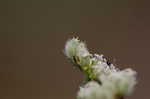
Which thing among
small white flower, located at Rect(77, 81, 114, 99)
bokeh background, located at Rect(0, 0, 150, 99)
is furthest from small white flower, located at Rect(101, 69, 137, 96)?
bokeh background, located at Rect(0, 0, 150, 99)

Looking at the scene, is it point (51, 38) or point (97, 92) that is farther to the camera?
point (51, 38)

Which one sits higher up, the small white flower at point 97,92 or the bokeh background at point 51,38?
the bokeh background at point 51,38

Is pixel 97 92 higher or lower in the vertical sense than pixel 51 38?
lower

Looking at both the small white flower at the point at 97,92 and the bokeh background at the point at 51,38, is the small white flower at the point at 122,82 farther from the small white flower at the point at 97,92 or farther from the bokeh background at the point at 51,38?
the bokeh background at the point at 51,38

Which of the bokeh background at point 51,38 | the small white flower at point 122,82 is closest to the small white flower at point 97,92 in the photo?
the small white flower at point 122,82

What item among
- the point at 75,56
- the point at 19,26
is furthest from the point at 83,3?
the point at 75,56

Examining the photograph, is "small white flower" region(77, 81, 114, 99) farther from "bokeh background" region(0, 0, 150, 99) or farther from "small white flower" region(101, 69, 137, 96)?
"bokeh background" region(0, 0, 150, 99)

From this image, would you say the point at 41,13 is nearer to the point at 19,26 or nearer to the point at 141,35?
the point at 19,26

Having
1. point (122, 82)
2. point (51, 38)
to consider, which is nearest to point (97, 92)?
point (122, 82)

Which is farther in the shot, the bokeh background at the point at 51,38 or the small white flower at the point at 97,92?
the bokeh background at the point at 51,38

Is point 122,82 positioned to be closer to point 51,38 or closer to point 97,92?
point 97,92
